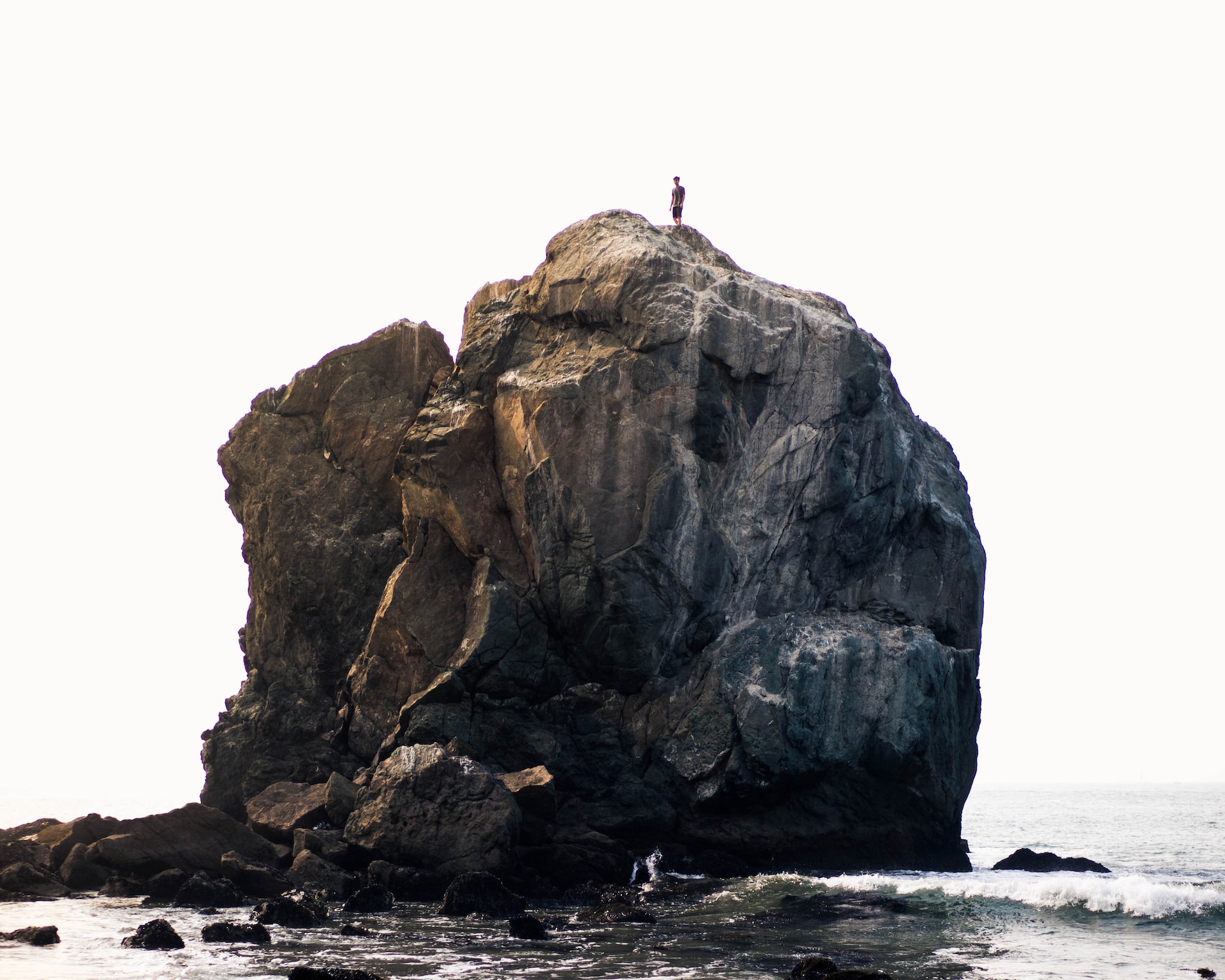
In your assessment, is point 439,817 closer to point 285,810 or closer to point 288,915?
point 288,915

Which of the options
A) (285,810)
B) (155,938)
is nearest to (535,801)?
(285,810)

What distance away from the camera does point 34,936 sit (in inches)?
821

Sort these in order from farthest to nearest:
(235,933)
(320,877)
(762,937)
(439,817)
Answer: (439,817), (320,877), (762,937), (235,933)

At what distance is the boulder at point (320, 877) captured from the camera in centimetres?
2702

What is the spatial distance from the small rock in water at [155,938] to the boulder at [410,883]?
6.49 meters

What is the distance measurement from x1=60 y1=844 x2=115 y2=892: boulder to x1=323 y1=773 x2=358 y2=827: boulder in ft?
18.5

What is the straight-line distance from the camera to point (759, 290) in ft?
121

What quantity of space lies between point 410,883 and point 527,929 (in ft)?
20.4

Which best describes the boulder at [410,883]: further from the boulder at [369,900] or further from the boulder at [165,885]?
the boulder at [165,885]

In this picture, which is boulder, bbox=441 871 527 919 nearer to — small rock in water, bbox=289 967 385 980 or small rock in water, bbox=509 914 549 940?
small rock in water, bbox=509 914 549 940

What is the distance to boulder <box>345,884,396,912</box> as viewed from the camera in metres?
25.3

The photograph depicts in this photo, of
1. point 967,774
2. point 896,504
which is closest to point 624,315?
point 896,504

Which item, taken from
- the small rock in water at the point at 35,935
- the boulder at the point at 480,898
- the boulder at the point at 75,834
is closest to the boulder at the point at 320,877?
the boulder at the point at 480,898

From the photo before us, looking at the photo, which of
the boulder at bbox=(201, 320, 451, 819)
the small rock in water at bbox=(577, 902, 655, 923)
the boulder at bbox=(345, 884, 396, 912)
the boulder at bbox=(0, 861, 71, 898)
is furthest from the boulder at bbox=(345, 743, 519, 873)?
the boulder at bbox=(201, 320, 451, 819)
